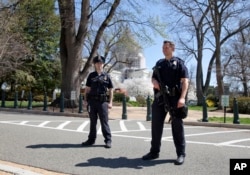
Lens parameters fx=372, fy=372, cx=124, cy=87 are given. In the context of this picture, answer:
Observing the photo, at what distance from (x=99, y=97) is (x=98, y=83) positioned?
29cm

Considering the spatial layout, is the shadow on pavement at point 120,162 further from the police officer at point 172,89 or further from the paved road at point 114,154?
the police officer at point 172,89

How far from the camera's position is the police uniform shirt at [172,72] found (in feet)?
20.0

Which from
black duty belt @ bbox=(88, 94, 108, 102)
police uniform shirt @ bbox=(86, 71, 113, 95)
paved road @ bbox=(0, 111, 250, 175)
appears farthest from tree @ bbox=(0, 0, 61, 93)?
black duty belt @ bbox=(88, 94, 108, 102)

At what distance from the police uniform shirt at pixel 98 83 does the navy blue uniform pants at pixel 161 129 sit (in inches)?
66.1

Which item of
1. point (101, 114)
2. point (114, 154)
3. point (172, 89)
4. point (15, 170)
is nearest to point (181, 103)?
point (172, 89)

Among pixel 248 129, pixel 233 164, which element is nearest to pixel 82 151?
pixel 233 164

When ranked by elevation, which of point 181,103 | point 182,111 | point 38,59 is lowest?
point 182,111

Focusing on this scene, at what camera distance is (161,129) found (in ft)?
20.8

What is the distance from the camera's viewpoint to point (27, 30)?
43844mm

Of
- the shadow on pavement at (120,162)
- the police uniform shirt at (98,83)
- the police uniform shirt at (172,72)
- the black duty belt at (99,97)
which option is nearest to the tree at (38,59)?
the police uniform shirt at (98,83)

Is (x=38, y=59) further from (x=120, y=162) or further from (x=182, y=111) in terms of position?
(x=182, y=111)

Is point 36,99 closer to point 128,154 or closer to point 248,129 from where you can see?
point 248,129

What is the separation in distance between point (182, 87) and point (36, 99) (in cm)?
3907

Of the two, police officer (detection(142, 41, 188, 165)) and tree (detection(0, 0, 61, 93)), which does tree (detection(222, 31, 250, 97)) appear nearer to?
tree (detection(0, 0, 61, 93))
